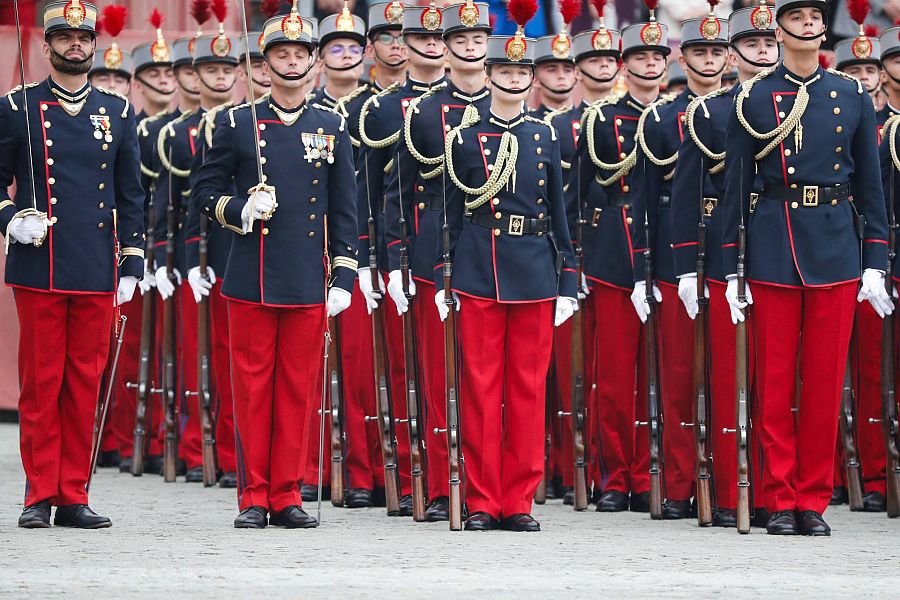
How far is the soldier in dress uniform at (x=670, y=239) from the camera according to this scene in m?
9.36

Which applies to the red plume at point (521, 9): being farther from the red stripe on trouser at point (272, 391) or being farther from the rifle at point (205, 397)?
the rifle at point (205, 397)

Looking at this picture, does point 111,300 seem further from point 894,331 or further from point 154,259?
point 894,331

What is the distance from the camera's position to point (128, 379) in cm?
1204

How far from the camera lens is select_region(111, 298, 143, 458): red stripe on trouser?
39.4ft

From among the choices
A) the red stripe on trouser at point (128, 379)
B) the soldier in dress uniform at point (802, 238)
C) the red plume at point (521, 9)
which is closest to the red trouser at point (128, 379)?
the red stripe on trouser at point (128, 379)

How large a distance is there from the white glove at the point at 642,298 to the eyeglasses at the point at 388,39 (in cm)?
195

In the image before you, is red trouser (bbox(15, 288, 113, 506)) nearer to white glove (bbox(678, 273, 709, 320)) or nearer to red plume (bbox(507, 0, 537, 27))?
red plume (bbox(507, 0, 537, 27))

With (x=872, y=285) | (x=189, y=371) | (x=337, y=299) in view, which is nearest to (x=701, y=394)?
(x=872, y=285)

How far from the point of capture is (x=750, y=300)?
8383 mm

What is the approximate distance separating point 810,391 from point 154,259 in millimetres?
4761

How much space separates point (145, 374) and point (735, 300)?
454 cm

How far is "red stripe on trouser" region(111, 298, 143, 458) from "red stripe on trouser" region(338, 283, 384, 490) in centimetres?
241

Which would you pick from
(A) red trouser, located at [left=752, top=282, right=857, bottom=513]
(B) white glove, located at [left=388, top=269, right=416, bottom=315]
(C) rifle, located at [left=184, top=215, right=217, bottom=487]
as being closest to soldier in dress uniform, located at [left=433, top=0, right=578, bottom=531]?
(B) white glove, located at [left=388, top=269, right=416, bottom=315]

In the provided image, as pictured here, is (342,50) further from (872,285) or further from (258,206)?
(872,285)
